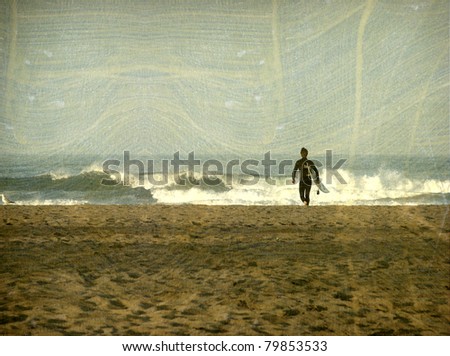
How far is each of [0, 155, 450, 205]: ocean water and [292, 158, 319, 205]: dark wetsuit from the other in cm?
10

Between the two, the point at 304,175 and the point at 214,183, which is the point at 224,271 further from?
the point at 304,175

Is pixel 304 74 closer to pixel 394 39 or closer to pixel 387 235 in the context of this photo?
pixel 394 39

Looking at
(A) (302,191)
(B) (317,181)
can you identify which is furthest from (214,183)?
(B) (317,181)

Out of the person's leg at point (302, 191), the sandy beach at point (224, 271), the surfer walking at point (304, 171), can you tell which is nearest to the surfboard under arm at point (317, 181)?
the surfer walking at point (304, 171)

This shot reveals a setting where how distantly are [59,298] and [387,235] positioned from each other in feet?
11.7

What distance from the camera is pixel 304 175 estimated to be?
5840 millimetres

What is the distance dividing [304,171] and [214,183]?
52.7 inches

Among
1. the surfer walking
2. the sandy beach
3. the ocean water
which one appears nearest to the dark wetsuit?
the surfer walking

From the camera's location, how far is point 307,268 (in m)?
3.75

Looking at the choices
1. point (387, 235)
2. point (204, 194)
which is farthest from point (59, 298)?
point (387, 235)

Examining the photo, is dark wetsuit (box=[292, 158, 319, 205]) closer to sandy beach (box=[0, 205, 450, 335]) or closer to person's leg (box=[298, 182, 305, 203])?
person's leg (box=[298, 182, 305, 203])

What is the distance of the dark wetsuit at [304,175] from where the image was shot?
5816 millimetres

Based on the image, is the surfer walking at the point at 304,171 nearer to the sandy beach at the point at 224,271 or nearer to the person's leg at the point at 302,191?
the person's leg at the point at 302,191

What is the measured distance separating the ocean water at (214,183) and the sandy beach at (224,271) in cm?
25
